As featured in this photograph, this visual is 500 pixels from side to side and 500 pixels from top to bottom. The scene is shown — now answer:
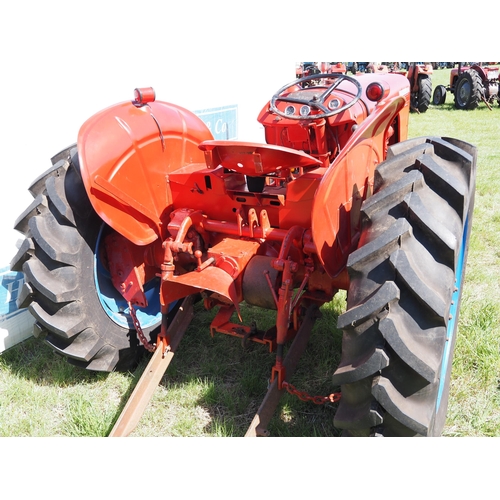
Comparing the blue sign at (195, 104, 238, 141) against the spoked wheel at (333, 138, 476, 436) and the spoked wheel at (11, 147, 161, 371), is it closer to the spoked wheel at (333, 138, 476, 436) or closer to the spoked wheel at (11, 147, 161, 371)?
the spoked wheel at (11, 147, 161, 371)

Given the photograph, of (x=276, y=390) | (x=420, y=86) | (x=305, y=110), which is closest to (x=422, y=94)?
(x=420, y=86)

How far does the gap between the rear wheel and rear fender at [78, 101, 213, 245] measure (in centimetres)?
1301

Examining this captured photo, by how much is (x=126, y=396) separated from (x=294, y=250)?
140 cm

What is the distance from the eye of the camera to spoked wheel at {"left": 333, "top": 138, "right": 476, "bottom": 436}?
1772 millimetres

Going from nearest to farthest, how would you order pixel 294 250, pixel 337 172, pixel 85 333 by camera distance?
pixel 337 172 < pixel 294 250 < pixel 85 333

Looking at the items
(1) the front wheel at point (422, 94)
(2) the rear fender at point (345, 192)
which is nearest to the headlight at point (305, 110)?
(2) the rear fender at point (345, 192)

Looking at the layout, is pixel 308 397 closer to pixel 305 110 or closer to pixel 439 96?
pixel 305 110

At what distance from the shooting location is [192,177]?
282 centimetres

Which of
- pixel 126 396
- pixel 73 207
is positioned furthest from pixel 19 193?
pixel 126 396

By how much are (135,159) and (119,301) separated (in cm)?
92

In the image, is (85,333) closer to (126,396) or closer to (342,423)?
(126,396)

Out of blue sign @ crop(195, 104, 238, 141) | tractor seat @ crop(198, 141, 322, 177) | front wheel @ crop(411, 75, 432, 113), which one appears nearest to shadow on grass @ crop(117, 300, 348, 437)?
tractor seat @ crop(198, 141, 322, 177)

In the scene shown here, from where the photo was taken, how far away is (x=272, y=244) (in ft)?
8.90

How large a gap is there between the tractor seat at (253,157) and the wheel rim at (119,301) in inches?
35.9
